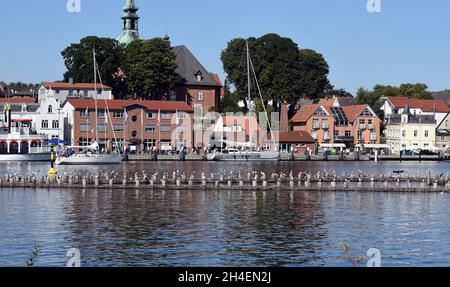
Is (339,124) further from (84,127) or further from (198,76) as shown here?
(84,127)

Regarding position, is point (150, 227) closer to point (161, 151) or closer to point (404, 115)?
point (161, 151)

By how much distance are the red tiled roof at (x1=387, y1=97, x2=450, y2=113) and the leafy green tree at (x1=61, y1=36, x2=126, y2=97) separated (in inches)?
2372

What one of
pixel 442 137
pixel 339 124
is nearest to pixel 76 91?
pixel 339 124

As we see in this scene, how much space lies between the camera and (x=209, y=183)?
7200 cm

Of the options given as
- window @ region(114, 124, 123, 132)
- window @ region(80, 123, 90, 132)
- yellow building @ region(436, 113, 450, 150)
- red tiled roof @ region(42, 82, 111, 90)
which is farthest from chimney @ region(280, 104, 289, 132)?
window @ region(80, 123, 90, 132)

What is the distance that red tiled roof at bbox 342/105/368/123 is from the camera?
15600cm

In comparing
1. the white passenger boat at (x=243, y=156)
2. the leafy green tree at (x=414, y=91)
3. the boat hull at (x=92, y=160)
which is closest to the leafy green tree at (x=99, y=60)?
the white passenger boat at (x=243, y=156)

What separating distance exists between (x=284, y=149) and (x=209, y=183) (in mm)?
75407

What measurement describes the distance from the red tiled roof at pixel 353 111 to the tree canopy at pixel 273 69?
28.2 ft

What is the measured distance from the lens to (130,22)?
178875 mm

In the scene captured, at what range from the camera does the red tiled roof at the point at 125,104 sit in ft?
443

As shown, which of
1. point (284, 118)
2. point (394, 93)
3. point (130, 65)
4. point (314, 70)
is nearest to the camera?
point (130, 65)

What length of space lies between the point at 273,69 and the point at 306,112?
11047mm

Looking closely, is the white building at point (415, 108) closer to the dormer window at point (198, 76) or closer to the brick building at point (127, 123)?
Result: the dormer window at point (198, 76)
